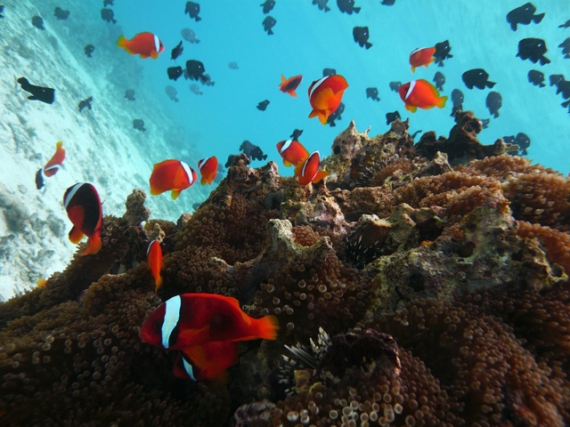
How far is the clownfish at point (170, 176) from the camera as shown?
4051mm

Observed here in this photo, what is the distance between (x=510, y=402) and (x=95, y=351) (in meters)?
2.37

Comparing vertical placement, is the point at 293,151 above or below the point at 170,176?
above

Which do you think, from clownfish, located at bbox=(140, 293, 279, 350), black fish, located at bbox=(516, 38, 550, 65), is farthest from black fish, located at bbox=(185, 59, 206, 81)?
clownfish, located at bbox=(140, 293, 279, 350)

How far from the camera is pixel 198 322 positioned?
164cm

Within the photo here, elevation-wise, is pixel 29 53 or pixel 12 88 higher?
pixel 29 53

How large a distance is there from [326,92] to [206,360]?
11.6 ft

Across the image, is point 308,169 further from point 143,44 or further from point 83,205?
point 143,44

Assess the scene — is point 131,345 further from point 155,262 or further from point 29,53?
point 29,53

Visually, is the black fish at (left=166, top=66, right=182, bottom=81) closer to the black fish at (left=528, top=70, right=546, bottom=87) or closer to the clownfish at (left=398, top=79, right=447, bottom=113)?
the clownfish at (left=398, top=79, right=447, bottom=113)

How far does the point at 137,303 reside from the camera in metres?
2.35

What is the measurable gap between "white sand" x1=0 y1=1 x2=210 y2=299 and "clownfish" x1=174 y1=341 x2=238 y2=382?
712 centimetres

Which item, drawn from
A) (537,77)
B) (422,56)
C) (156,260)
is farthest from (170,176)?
(537,77)

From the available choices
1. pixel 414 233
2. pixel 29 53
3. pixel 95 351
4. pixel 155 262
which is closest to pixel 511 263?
A: pixel 414 233

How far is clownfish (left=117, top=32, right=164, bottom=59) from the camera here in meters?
6.45
